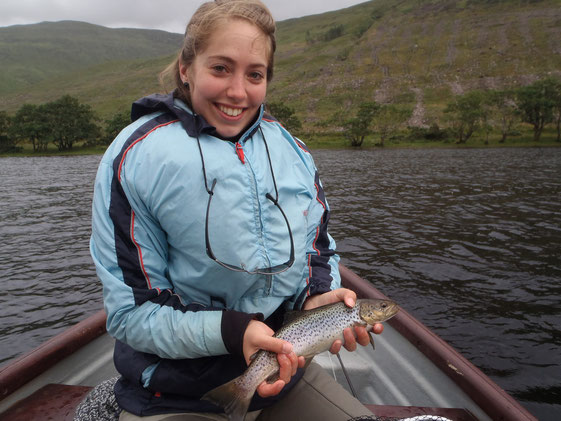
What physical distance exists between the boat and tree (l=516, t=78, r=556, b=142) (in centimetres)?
6464

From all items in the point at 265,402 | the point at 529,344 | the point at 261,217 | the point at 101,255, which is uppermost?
the point at 261,217

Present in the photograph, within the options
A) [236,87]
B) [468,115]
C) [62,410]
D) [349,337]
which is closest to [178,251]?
[236,87]

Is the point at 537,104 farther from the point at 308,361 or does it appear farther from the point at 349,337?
the point at 308,361

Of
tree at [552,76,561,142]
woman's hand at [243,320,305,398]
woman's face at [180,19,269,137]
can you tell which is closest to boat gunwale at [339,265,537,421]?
woman's hand at [243,320,305,398]

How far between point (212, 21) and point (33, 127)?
79470mm

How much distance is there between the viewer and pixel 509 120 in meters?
61.1

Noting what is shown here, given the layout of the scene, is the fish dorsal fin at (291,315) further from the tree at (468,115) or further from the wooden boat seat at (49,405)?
the tree at (468,115)

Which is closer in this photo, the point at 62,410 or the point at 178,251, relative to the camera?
the point at 178,251

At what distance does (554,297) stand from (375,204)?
1144cm

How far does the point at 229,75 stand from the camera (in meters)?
2.62

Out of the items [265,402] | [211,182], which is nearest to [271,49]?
[211,182]

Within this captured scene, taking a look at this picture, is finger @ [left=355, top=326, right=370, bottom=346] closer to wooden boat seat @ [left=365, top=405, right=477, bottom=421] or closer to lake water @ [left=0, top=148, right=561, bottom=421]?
wooden boat seat @ [left=365, top=405, right=477, bottom=421]

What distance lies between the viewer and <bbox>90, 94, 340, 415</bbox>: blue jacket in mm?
2361

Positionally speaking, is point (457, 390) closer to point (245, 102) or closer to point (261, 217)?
point (261, 217)
